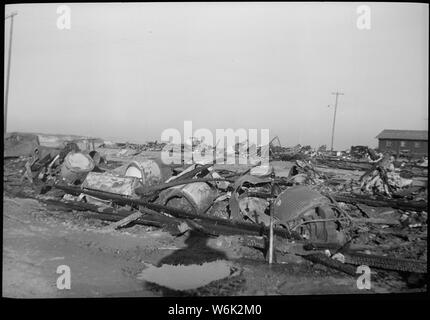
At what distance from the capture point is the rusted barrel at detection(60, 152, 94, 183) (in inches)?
362

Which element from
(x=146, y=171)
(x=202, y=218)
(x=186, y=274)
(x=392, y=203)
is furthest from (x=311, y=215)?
(x=146, y=171)

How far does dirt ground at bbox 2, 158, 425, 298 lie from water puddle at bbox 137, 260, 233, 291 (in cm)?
8

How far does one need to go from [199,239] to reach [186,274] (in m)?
1.15

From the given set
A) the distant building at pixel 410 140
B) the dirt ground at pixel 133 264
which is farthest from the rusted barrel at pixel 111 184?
the distant building at pixel 410 140

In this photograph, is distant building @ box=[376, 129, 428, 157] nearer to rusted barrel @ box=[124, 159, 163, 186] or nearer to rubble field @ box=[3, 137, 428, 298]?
rubble field @ box=[3, 137, 428, 298]

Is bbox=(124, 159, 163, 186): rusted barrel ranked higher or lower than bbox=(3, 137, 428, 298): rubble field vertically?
higher

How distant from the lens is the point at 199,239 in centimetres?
611

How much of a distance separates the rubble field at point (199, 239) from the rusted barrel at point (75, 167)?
0.53 m

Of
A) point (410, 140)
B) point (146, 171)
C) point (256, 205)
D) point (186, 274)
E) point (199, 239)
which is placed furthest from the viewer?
point (410, 140)

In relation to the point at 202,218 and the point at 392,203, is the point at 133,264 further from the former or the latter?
the point at 392,203

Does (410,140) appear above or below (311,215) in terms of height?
above

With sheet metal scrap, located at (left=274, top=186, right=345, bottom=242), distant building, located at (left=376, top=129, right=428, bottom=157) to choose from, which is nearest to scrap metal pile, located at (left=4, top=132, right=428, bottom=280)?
sheet metal scrap, located at (left=274, top=186, right=345, bottom=242)

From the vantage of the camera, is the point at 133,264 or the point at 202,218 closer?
the point at 133,264
